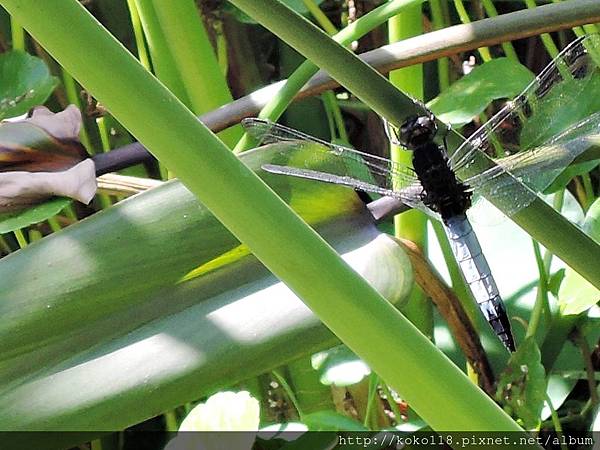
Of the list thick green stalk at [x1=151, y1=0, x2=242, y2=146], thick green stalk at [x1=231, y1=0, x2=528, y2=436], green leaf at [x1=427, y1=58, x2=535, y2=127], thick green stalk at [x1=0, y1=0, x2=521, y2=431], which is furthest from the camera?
thick green stalk at [x1=151, y1=0, x2=242, y2=146]

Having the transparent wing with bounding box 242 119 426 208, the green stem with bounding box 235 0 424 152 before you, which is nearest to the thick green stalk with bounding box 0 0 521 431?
the transparent wing with bounding box 242 119 426 208

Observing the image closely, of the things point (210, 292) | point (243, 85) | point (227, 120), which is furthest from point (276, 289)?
point (243, 85)

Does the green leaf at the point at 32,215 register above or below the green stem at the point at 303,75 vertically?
below

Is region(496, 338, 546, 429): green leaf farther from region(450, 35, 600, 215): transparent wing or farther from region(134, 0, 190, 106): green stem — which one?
region(134, 0, 190, 106): green stem

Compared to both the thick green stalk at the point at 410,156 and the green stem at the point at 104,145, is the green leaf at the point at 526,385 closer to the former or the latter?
the thick green stalk at the point at 410,156

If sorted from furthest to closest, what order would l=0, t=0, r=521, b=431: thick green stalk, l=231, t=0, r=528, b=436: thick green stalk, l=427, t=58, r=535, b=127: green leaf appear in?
l=427, t=58, r=535, b=127: green leaf → l=231, t=0, r=528, b=436: thick green stalk → l=0, t=0, r=521, b=431: thick green stalk

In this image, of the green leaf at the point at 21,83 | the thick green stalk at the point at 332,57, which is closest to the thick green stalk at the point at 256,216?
the thick green stalk at the point at 332,57
